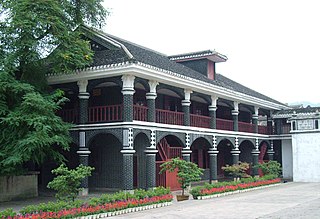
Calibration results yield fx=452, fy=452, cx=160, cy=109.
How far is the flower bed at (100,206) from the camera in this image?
10797 millimetres

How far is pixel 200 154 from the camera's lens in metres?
26.0

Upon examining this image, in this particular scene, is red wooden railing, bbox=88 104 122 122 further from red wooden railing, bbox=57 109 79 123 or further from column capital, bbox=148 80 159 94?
column capital, bbox=148 80 159 94

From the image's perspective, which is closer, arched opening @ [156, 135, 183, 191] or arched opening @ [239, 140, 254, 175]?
arched opening @ [156, 135, 183, 191]

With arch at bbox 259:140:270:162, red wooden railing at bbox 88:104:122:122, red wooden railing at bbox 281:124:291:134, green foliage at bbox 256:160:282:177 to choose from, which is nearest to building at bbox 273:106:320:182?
green foliage at bbox 256:160:282:177

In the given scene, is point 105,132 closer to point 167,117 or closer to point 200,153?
point 167,117

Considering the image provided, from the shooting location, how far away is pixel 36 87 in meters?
16.3

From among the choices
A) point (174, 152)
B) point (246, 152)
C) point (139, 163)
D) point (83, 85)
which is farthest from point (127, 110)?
point (246, 152)

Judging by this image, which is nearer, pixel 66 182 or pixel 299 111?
pixel 66 182

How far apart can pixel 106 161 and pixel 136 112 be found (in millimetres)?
3513

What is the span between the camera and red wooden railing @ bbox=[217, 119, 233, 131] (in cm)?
2367

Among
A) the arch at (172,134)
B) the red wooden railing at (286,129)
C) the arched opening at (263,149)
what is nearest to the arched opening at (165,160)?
the arch at (172,134)

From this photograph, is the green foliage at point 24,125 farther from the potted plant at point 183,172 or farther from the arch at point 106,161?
the arch at point 106,161

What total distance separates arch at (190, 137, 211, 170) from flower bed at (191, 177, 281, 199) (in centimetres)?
421

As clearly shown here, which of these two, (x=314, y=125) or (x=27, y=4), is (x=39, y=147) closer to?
(x=27, y=4)
